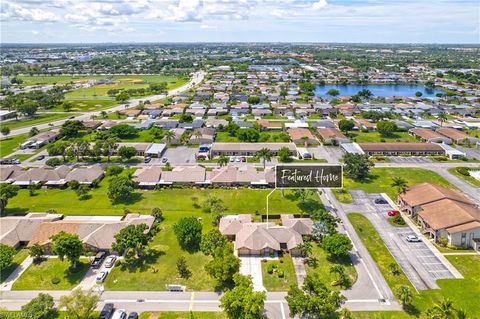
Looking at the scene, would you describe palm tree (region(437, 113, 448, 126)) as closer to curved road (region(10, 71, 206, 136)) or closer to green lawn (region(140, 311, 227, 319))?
green lawn (region(140, 311, 227, 319))

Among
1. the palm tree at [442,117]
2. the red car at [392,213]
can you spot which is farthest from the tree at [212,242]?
the palm tree at [442,117]

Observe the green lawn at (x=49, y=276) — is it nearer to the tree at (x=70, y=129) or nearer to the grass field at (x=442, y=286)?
the grass field at (x=442, y=286)

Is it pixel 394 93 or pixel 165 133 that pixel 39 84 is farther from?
pixel 394 93

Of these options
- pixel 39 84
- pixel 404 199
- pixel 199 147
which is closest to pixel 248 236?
pixel 404 199

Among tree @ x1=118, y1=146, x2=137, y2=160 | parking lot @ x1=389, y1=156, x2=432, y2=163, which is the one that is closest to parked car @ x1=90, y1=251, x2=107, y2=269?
tree @ x1=118, y1=146, x2=137, y2=160

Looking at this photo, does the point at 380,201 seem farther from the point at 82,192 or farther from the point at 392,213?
the point at 82,192
